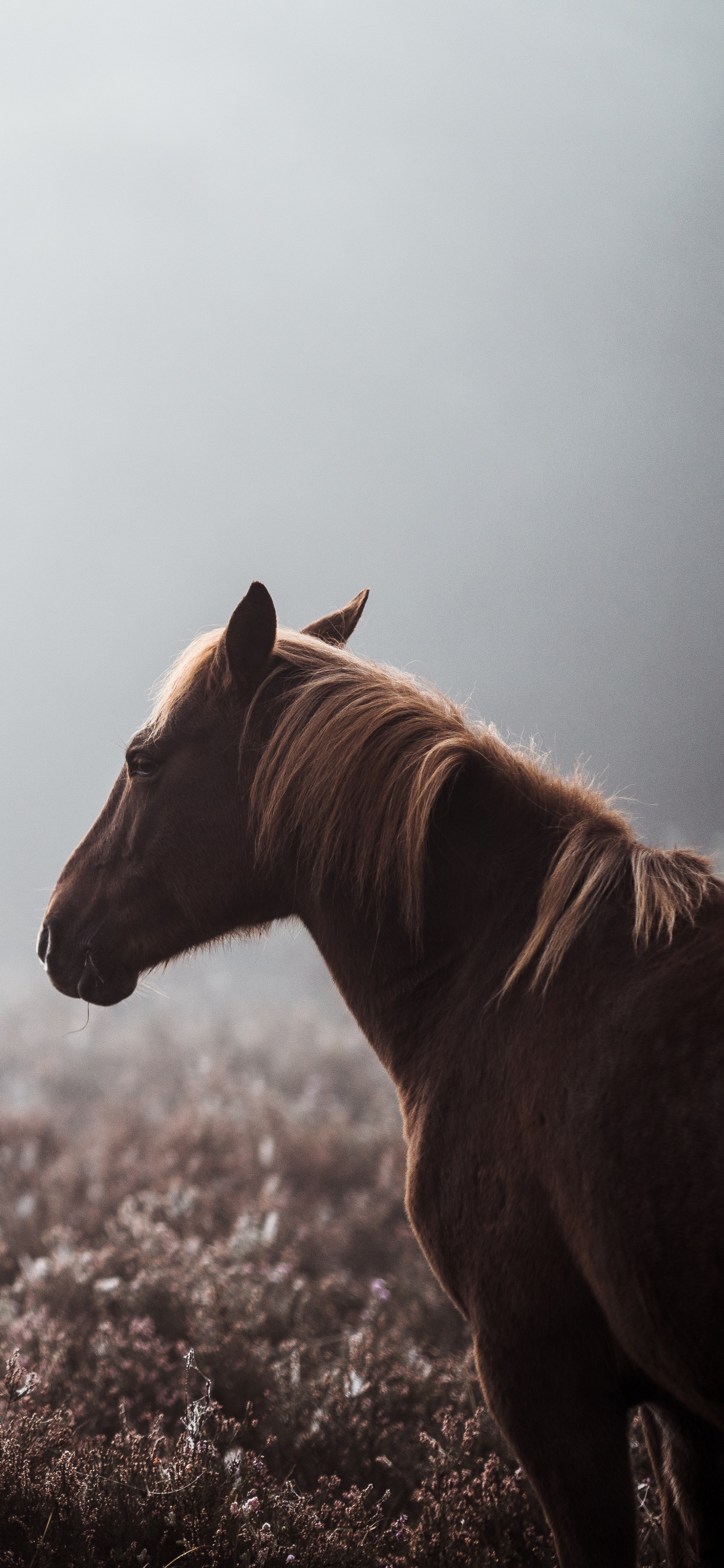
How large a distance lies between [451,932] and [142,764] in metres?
0.89

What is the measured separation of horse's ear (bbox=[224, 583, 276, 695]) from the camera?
1927 millimetres

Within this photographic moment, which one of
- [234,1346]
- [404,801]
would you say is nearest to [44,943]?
[404,801]

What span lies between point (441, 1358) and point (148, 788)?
A: 316cm

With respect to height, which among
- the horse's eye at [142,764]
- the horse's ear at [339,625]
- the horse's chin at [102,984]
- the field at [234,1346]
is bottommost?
the field at [234,1346]

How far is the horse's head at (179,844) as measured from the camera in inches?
81.4

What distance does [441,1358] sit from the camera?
3775 mm

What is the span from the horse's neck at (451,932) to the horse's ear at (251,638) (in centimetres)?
56

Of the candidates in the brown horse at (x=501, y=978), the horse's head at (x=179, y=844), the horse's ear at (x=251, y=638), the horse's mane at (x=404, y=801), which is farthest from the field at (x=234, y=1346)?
the horse's ear at (x=251, y=638)

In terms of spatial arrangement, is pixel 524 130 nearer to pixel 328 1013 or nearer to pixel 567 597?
pixel 567 597

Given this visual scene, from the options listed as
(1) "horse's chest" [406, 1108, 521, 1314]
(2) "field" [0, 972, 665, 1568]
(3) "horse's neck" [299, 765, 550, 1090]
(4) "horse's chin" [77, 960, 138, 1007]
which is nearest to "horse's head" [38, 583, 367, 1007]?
(4) "horse's chin" [77, 960, 138, 1007]

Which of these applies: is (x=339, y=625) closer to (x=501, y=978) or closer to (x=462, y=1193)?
(x=501, y=978)

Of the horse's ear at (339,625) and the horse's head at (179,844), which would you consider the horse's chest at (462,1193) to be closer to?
the horse's head at (179,844)

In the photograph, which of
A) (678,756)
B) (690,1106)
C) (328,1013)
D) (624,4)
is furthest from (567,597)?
(624,4)

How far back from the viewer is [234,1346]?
353cm
